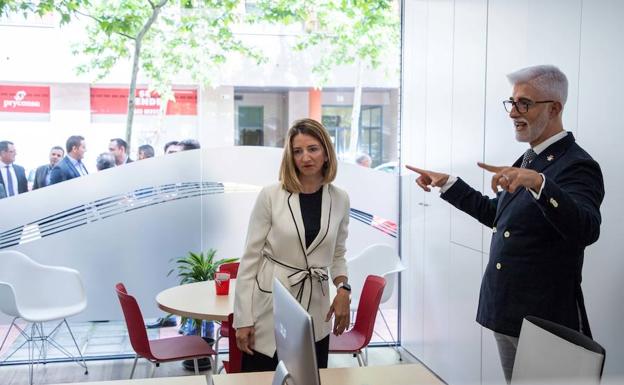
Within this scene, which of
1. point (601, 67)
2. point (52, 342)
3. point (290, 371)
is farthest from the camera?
point (52, 342)

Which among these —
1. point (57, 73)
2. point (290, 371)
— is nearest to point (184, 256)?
point (57, 73)

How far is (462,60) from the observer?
5.12 metres

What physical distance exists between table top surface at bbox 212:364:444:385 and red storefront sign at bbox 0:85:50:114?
408 centimetres

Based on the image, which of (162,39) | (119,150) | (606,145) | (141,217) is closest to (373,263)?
(141,217)

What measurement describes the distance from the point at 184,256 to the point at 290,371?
461cm

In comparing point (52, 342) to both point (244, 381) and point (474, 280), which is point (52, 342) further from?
point (244, 381)

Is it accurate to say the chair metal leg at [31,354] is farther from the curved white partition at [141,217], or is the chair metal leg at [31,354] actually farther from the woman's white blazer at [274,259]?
the woman's white blazer at [274,259]

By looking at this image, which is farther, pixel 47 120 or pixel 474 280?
pixel 47 120

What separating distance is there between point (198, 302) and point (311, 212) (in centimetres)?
157

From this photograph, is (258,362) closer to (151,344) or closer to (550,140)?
(550,140)

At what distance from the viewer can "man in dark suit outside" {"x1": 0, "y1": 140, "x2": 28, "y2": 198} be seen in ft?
19.2

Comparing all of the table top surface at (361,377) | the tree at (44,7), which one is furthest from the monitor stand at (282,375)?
the tree at (44,7)

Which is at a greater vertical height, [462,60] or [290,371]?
[462,60]

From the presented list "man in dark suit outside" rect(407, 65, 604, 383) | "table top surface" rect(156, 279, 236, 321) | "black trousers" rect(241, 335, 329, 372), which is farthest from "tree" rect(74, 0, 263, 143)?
"man in dark suit outside" rect(407, 65, 604, 383)
